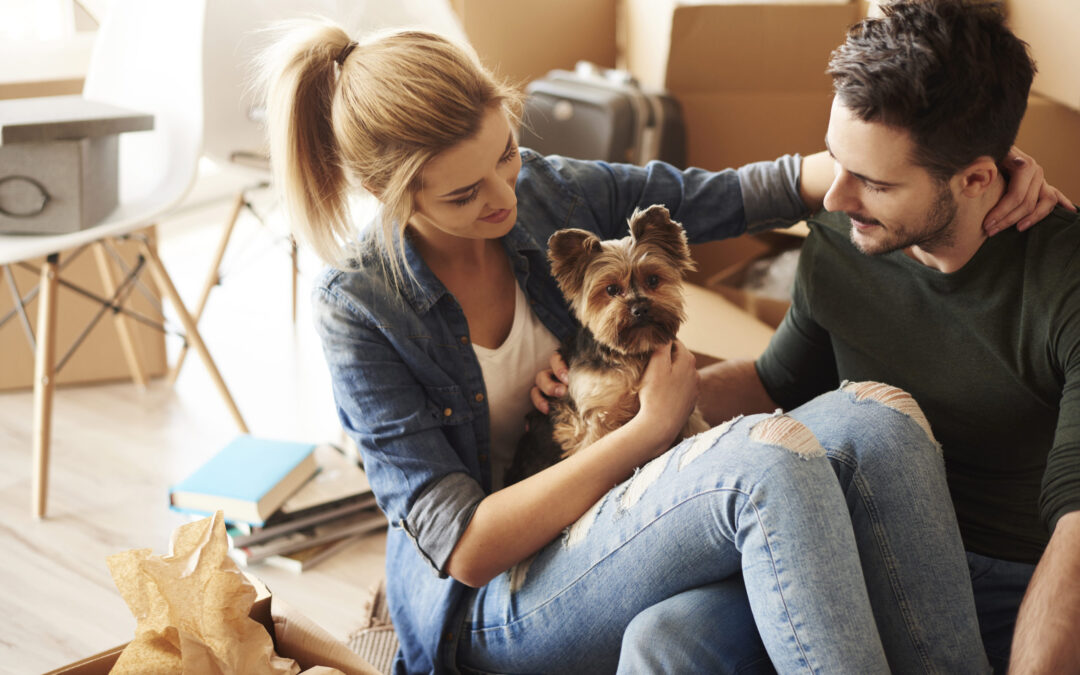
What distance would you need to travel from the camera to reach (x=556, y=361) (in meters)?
1.51

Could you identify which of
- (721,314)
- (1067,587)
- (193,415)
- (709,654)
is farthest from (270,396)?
(1067,587)

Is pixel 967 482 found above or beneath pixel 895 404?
beneath

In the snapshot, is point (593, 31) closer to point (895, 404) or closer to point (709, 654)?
point (895, 404)

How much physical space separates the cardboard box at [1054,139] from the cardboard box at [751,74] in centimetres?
59

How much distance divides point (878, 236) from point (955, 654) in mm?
586

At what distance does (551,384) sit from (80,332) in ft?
7.14

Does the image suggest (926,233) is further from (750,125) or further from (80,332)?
(80,332)

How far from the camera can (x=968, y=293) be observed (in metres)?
1.37

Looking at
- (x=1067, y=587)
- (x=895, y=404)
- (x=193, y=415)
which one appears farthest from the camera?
(x=193, y=415)

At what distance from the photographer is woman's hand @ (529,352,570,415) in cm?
148

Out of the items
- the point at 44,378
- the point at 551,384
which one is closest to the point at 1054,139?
the point at 551,384

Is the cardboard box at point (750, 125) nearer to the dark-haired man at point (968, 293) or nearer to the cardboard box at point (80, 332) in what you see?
the dark-haired man at point (968, 293)

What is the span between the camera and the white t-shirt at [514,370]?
149cm

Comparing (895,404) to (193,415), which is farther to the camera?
(193,415)
